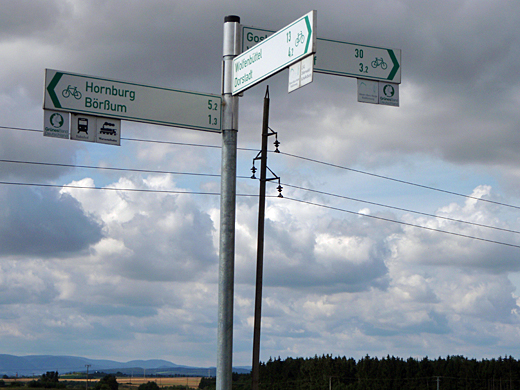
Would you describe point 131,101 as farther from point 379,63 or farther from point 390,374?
point 390,374

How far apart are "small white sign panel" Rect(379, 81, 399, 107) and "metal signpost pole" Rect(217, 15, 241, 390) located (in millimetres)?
2153

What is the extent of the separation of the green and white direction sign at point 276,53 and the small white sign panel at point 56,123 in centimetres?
174

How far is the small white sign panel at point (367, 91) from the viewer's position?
26.1 ft

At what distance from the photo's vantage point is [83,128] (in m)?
6.82

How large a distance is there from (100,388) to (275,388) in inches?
1390

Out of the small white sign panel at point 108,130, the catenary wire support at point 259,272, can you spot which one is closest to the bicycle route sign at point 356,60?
the small white sign panel at point 108,130

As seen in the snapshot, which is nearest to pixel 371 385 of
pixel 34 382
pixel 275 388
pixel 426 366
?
pixel 426 366

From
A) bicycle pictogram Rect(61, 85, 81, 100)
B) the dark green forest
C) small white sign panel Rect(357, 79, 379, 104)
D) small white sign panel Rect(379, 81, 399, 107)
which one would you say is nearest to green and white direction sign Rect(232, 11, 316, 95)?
bicycle pictogram Rect(61, 85, 81, 100)

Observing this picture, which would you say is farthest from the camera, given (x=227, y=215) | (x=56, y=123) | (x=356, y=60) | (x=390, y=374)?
(x=390, y=374)

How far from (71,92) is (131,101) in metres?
0.60

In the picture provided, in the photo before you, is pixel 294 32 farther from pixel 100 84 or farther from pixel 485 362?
pixel 485 362

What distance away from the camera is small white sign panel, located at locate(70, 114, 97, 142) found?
6.78m

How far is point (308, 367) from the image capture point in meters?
140

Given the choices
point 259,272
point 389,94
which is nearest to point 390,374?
point 259,272
